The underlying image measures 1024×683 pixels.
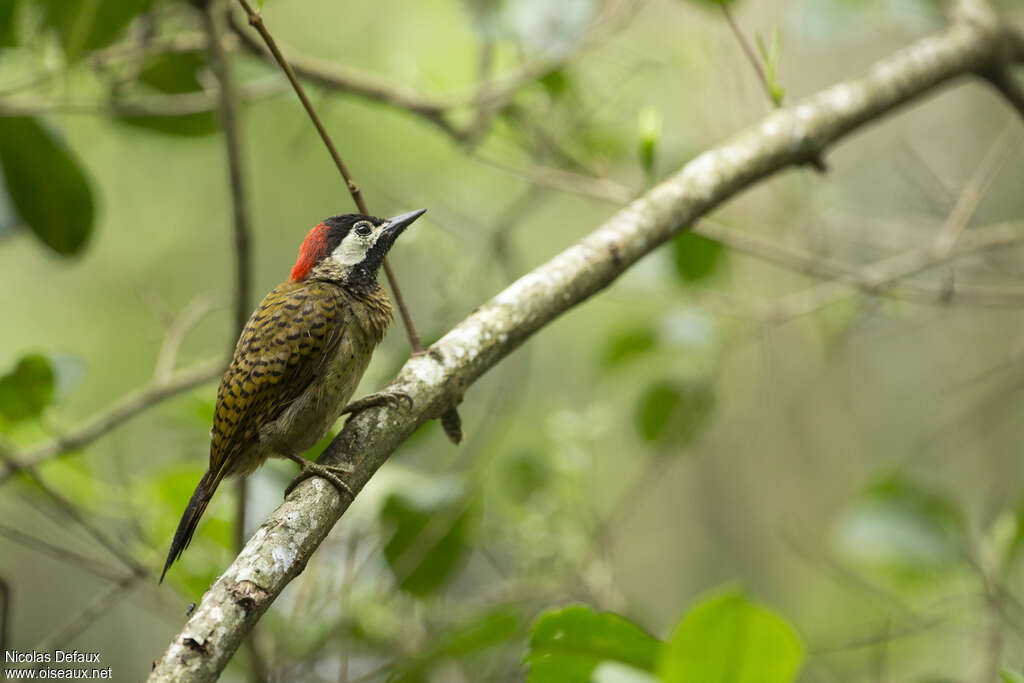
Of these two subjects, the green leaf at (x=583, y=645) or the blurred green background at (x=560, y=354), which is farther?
the blurred green background at (x=560, y=354)

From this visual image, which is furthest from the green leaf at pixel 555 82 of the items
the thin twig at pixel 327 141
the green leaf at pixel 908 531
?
the green leaf at pixel 908 531

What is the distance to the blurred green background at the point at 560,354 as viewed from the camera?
2.29 m

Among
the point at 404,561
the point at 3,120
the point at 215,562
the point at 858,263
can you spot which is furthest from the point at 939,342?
the point at 3,120

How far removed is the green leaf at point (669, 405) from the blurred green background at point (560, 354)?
0.01 metres

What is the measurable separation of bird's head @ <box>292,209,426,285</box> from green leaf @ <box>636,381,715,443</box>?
104 cm

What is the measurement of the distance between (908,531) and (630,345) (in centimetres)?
94

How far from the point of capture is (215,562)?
96.5 inches

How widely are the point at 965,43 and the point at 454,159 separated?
2710 mm

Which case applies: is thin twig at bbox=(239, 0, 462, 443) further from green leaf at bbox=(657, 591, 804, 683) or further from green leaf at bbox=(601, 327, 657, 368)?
green leaf at bbox=(601, 327, 657, 368)

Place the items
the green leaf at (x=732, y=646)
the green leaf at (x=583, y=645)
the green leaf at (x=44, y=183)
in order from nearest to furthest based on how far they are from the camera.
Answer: the green leaf at (x=732, y=646) → the green leaf at (x=583, y=645) → the green leaf at (x=44, y=183)

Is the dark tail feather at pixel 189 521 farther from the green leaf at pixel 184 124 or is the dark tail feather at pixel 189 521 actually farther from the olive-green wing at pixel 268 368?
the green leaf at pixel 184 124

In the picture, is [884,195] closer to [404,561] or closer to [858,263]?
[858,263]

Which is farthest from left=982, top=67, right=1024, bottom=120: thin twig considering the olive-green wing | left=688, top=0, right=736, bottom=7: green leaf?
the olive-green wing

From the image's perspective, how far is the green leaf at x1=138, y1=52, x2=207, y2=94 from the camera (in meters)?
2.74
